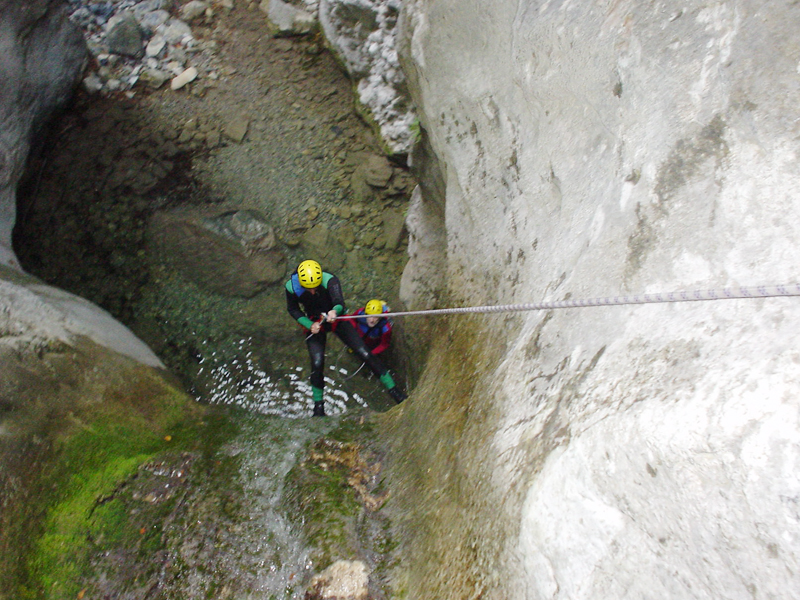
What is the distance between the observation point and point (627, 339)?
178 centimetres

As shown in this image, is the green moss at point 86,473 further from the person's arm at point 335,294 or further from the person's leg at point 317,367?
the person's arm at point 335,294

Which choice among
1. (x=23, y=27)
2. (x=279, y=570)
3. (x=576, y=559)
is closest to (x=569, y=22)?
(x=576, y=559)

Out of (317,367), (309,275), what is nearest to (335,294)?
(309,275)

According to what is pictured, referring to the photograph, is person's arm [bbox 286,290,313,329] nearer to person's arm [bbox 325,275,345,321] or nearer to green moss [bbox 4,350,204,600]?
person's arm [bbox 325,275,345,321]

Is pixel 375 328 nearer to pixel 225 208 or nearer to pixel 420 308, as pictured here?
pixel 420 308

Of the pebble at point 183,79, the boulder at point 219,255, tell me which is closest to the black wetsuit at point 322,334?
the boulder at point 219,255

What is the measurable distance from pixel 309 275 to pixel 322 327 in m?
0.72

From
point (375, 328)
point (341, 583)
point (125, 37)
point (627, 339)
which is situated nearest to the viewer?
point (627, 339)

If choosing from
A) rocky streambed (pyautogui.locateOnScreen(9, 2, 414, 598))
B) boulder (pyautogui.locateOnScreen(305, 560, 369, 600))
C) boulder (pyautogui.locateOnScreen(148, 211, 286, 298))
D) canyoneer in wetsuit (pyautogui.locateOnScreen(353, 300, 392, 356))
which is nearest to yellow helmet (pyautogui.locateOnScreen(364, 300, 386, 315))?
canyoneer in wetsuit (pyautogui.locateOnScreen(353, 300, 392, 356))

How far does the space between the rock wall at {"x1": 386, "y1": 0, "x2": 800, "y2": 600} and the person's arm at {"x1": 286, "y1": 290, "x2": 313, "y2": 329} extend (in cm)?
226

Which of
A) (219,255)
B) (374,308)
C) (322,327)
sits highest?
(374,308)

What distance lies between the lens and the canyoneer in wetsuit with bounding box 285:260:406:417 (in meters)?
5.19

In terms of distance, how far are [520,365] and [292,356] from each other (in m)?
4.12

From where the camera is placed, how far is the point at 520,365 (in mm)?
2381
